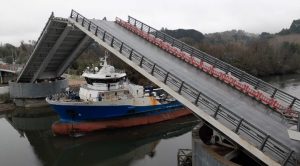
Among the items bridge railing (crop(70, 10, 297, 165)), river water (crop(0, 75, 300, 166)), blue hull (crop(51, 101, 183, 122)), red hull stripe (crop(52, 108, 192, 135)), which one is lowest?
river water (crop(0, 75, 300, 166))

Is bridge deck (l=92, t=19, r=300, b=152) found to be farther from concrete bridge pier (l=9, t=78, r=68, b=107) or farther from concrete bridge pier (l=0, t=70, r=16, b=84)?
concrete bridge pier (l=0, t=70, r=16, b=84)

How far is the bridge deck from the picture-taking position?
15308 mm

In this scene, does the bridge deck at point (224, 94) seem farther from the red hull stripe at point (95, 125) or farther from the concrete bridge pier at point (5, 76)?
the concrete bridge pier at point (5, 76)

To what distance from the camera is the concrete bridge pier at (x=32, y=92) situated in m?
41.4

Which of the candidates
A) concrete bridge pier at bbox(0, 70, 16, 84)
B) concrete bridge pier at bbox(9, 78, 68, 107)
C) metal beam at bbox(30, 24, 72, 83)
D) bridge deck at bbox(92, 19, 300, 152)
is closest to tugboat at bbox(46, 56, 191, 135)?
metal beam at bbox(30, 24, 72, 83)

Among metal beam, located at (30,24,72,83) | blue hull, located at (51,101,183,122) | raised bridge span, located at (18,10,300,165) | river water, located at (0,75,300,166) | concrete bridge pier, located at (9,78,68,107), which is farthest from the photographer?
concrete bridge pier, located at (9,78,68,107)

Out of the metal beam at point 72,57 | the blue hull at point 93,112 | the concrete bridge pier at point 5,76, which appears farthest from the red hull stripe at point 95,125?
the concrete bridge pier at point 5,76

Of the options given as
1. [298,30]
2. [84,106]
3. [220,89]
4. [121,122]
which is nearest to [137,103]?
[121,122]

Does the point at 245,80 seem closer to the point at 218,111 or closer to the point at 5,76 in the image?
the point at 218,111

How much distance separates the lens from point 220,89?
63.0 ft

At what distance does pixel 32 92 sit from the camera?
4153 cm

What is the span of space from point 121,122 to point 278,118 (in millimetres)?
16941

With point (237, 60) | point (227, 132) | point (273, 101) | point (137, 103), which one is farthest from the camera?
point (237, 60)

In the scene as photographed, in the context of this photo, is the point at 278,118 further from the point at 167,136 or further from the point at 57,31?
the point at 57,31
